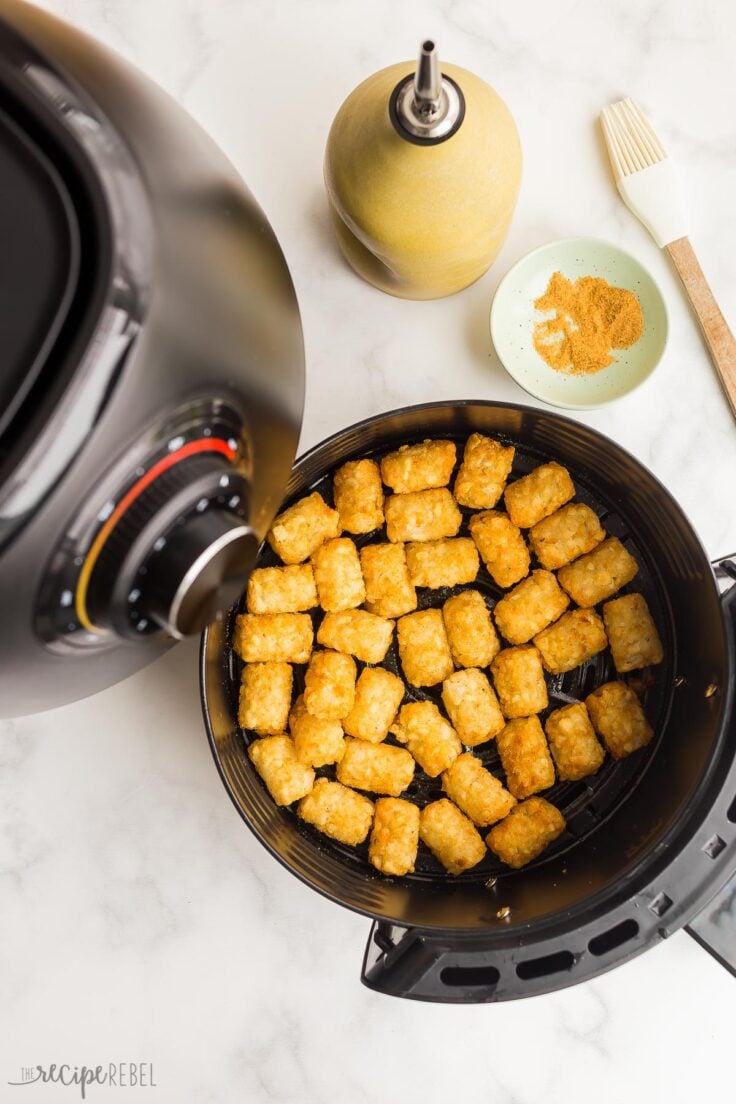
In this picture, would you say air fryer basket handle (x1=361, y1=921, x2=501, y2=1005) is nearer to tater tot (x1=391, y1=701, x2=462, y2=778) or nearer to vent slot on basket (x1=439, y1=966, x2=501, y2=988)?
vent slot on basket (x1=439, y1=966, x2=501, y2=988)

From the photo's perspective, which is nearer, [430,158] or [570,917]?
[430,158]

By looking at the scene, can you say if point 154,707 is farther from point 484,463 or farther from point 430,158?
point 430,158

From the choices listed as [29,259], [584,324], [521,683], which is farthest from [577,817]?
[29,259]

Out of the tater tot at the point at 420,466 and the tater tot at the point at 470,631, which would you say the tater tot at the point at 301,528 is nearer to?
the tater tot at the point at 420,466

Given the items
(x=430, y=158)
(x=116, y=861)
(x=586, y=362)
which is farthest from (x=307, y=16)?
(x=116, y=861)

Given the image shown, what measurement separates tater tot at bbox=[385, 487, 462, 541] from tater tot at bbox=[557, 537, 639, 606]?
0.66 ft

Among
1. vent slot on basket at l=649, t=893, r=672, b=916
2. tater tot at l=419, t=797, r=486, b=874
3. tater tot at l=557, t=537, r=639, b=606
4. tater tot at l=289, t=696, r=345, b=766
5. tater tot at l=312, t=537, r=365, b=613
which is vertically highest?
tater tot at l=312, t=537, r=365, b=613

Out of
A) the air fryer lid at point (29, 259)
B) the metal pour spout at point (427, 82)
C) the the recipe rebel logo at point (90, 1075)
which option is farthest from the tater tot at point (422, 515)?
the the recipe rebel logo at point (90, 1075)

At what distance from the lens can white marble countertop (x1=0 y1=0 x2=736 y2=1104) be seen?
1.53 meters

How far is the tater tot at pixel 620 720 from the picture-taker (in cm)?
143

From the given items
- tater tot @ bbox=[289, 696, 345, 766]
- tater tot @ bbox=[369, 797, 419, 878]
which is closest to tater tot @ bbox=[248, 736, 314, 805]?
tater tot @ bbox=[289, 696, 345, 766]

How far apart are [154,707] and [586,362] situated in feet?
2.83

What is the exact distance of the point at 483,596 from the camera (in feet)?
5.06

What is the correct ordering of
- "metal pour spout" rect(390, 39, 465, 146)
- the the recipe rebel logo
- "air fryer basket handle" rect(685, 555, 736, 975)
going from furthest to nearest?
1. the the recipe rebel logo
2. "air fryer basket handle" rect(685, 555, 736, 975)
3. "metal pour spout" rect(390, 39, 465, 146)
